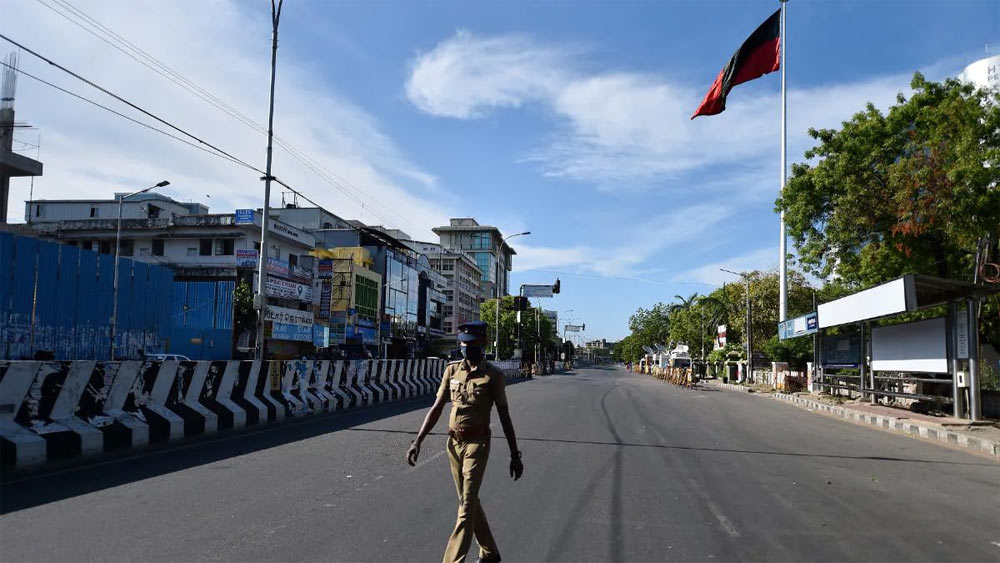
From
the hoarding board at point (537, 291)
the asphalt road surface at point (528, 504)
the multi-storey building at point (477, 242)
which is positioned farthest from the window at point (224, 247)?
the multi-storey building at point (477, 242)

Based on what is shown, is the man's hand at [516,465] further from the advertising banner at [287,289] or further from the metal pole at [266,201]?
the advertising banner at [287,289]

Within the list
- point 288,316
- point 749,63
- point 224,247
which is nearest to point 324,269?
point 224,247

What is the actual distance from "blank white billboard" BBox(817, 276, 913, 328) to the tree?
7.12ft

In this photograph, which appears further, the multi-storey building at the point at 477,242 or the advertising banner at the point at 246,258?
the multi-storey building at the point at 477,242

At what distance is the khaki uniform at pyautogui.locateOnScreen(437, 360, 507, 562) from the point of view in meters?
4.39

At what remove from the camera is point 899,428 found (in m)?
15.7

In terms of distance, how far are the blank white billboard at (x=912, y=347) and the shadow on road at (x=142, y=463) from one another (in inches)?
501

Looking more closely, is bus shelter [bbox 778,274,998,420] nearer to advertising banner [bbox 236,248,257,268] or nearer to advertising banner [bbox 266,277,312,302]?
advertising banner [bbox 266,277,312,302]

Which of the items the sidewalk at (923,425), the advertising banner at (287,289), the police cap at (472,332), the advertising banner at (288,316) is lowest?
the sidewalk at (923,425)

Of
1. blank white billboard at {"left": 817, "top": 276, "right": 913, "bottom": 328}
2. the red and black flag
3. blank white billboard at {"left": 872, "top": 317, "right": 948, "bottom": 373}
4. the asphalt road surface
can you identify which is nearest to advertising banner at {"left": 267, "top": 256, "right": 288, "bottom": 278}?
the red and black flag

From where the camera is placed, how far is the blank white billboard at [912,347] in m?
16.2

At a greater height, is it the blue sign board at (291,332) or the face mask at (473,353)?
the blue sign board at (291,332)

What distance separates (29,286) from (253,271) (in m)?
19.7

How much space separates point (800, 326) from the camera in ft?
86.1
